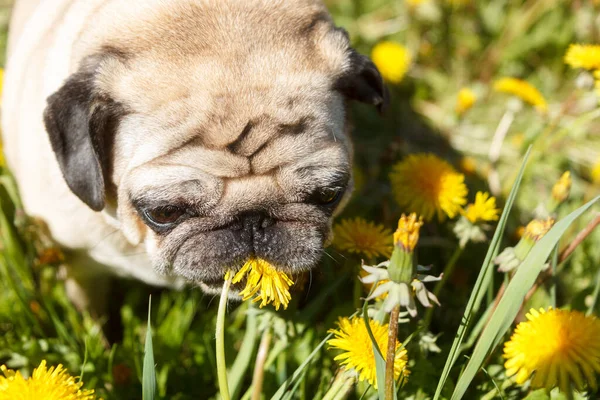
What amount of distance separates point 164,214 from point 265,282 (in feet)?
1.36

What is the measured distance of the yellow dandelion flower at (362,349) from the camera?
5.24 ft

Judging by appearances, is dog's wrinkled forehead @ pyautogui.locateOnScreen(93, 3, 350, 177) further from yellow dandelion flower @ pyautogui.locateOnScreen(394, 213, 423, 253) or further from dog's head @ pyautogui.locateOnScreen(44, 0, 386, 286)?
yellow dandelion flower @ pyautogui.locateOnScreen(394, 213, 423, 253)

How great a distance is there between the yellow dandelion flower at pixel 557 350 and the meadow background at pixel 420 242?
17cm

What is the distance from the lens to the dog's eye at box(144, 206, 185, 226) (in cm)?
182

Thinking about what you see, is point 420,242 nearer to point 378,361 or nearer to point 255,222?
point 255,222

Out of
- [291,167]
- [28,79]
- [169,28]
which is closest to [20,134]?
[28,79]

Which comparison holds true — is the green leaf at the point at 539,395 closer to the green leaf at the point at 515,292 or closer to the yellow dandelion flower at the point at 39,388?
the green leaf at the point at 515,292

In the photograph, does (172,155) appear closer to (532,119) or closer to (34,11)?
(34,11)

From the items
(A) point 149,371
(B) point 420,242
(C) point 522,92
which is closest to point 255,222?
(A) point 149,371

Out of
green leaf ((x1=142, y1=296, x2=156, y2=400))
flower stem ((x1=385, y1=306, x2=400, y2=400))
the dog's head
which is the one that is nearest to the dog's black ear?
the dog's head

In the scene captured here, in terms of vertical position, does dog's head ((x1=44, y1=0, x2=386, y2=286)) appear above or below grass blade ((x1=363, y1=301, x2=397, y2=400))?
above

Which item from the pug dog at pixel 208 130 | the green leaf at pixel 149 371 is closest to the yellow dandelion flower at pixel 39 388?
the green leaf at pixel 149 371

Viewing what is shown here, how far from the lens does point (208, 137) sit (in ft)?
5.97

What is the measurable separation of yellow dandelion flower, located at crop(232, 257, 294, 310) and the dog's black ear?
2.42 feet
